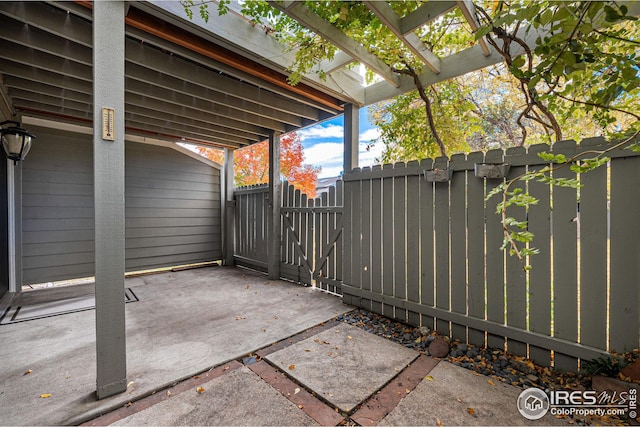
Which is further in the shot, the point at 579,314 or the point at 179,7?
the point at 179,7

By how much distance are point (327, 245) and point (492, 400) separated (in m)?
2.51

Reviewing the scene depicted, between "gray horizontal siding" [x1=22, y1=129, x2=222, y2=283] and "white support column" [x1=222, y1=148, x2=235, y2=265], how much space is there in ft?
0.74

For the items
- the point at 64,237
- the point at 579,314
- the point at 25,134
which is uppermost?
the point at 25,134

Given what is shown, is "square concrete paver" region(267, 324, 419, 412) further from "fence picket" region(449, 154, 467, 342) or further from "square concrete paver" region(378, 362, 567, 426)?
"fence picket" region(449, 154, 467, 342)

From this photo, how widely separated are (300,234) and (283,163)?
4.69m

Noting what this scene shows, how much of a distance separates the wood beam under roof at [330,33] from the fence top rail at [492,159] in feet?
3.39

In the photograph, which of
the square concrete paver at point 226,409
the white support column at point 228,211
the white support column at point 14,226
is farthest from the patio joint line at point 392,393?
the white support column at point 14,226

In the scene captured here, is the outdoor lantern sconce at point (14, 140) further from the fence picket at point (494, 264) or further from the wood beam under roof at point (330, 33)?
the fence picket at point (494, 264)

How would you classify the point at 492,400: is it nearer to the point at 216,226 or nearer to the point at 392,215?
the point at 392,215

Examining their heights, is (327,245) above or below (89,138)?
below

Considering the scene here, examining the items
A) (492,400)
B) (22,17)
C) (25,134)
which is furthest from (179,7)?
(492,400)

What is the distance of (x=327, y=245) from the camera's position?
12.6 feet

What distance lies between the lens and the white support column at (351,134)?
3447 millimetres

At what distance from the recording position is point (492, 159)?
2.14 m
